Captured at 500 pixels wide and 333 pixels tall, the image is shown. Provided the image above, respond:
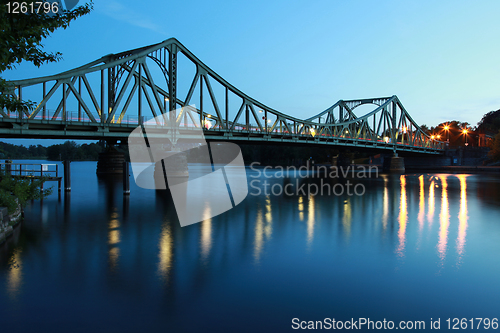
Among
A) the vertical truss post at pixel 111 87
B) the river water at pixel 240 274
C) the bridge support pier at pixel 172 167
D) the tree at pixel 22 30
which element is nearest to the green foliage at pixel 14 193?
the river water at pixel 240 274

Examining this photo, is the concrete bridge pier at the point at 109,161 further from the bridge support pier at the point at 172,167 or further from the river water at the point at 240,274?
the river water at the point at 240,274

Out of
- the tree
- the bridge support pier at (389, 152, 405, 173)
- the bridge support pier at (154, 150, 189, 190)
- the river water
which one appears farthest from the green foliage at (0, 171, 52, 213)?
the bridge support pier at (389, 152, 405, 173)

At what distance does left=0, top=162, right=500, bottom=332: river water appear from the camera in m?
5.45

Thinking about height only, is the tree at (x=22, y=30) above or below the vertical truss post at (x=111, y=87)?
below

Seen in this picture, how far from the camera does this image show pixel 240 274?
7.41 metres

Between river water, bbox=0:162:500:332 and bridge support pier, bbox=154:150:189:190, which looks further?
bridge support pier, bbox=154:150:189:190

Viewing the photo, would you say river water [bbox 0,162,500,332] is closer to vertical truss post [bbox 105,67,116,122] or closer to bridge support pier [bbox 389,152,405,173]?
vertical truss post [bbox 105,67,116,122]

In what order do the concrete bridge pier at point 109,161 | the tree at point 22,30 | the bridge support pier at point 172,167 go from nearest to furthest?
1. the tree at point 22,30
2. the bridge support pier at point 172,167
3. the concrete bridge pier at point 109,161

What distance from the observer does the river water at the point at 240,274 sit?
17.9 feet

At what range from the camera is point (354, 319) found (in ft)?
17.7

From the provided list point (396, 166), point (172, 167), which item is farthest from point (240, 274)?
point (396, 166)

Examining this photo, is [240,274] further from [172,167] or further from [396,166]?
[396,166]

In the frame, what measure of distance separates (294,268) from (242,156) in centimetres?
14860

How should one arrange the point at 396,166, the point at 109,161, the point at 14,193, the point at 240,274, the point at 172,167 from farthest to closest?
the point at 396,166
the point at 109,161
the point at 172,167
the point at 14,193
the point at 240,274
